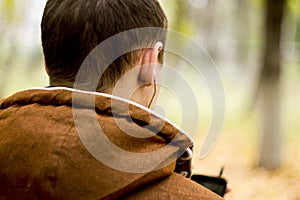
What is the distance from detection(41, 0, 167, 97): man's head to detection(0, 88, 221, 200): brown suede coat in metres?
0.07

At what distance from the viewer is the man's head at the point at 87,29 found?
111cm

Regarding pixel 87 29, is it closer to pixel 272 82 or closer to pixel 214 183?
pixel 214 183

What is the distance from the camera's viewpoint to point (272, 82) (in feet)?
25.0

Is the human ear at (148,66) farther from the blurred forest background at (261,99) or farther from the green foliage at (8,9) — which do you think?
the green foliage at (8,9)

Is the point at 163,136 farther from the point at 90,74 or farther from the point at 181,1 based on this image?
the point at 181,1

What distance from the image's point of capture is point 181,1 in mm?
9297

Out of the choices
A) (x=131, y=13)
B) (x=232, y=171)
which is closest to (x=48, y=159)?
(x=131, y=13)

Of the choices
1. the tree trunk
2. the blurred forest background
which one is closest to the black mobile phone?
the blurred forest background

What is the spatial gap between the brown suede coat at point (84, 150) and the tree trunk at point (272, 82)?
6.63 meters

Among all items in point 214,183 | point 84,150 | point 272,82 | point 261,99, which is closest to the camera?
point 84,150

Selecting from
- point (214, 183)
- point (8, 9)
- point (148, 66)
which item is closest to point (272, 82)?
point (8, 9)

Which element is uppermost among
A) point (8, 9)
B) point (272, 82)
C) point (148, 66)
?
point (148, 66)

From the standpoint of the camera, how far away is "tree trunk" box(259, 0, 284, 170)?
7504 mm

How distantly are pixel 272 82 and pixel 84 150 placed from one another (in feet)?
22.3
